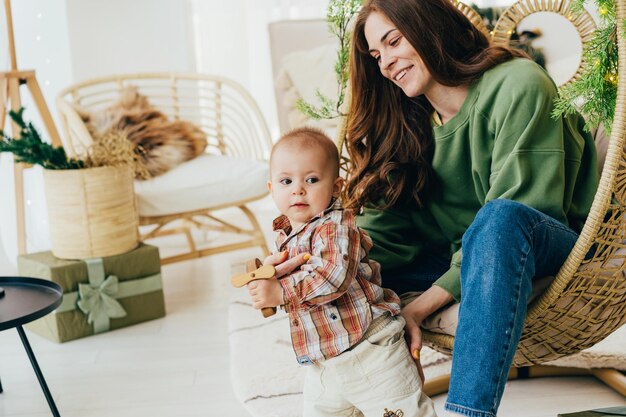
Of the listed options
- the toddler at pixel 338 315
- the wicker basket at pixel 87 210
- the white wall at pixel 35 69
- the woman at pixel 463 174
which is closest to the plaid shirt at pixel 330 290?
the toddler at pixel 338 315

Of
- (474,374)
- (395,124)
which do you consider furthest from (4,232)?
(474,374)

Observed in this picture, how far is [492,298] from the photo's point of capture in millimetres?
1225

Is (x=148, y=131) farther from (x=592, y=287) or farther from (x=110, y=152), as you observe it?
(x=592, y=287)

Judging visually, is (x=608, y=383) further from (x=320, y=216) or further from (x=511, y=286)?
(x=320, y=216)

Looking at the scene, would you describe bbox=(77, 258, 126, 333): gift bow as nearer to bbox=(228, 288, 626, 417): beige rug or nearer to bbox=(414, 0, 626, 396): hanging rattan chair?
bbox=(228, 288, 626, 417): beige rug

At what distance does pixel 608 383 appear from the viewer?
6.19ft

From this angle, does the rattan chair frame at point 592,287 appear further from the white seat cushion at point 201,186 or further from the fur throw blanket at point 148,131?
the fur throw blanket at point 148,131

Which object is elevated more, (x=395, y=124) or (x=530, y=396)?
(x=395, y=124)

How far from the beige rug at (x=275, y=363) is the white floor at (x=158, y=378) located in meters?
0.05

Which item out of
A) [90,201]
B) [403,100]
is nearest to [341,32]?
[403,100]

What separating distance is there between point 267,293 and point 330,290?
0.11 m

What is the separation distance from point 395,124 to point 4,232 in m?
2.09

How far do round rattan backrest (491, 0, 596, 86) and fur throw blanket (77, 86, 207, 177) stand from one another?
5.00 ft

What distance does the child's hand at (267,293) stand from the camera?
4.16 feet
